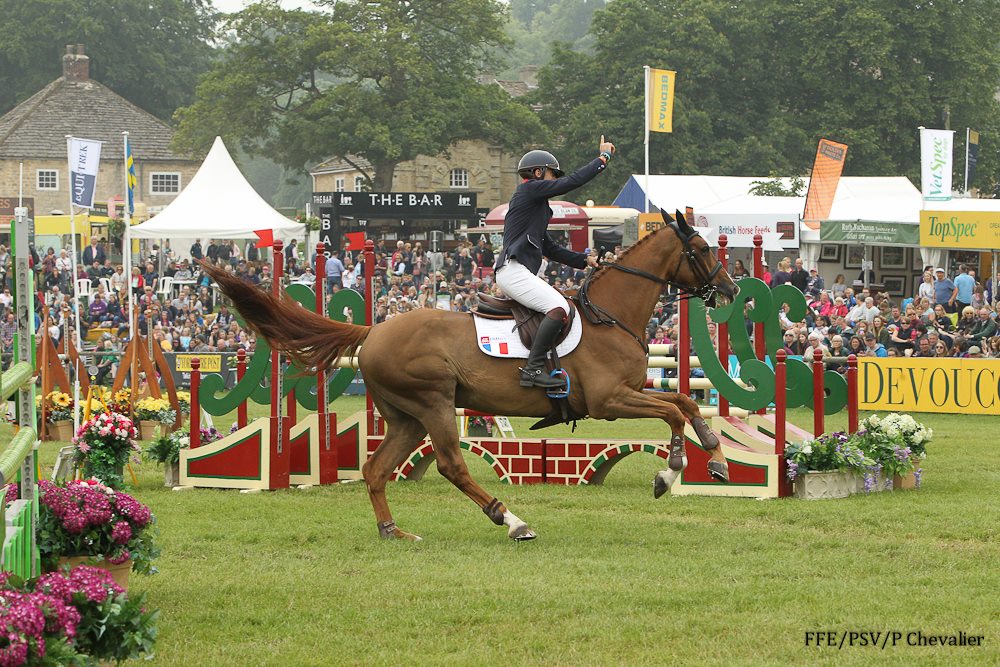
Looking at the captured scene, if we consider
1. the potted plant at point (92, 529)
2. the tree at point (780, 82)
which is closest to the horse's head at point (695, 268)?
the potted plant at point (92, 529)

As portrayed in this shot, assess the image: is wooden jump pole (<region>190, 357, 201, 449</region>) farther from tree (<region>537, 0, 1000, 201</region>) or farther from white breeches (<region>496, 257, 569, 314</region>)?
tree (<region>537, 0, 1000, 201</region>)

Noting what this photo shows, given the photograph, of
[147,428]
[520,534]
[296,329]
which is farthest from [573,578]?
[147,428]

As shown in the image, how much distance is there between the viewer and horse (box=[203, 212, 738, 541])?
9.41 meters

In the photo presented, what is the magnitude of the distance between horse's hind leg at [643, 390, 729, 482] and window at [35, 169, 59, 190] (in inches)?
2422

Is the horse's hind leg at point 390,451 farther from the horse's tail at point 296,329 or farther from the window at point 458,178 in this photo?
the window at point 458,178

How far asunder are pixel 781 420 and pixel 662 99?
80.5 ft

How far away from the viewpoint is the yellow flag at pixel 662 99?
111ft

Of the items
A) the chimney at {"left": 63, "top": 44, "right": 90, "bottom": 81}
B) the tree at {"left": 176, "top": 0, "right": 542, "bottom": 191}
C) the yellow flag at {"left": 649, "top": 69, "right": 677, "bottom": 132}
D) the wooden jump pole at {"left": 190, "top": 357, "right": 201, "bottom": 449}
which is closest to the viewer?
the wooden jump pole at {"left": 190, "top": 357, "right": 201, "bottom": 449}

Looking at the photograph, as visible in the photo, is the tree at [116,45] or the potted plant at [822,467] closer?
the potted plant at [822,467]

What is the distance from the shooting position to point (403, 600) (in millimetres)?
7301

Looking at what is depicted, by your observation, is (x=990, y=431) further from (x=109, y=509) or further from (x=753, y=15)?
(x=753, y=15)

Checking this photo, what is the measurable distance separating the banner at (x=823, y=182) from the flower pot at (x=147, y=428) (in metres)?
17.8

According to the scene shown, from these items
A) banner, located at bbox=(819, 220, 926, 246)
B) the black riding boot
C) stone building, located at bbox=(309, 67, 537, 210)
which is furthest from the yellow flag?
stone building, located at bbox=(309, 67, 537, 210)

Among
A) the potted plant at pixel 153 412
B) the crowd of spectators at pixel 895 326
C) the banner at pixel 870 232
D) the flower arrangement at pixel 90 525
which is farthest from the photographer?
the banner at pixel 870 232
